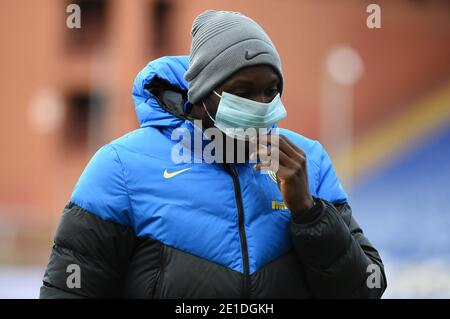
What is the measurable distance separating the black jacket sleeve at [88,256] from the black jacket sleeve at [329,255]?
1.20 feet

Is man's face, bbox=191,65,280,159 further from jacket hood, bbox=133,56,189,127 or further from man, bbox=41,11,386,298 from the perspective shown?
jacket hood, bbox=133,56,189,127

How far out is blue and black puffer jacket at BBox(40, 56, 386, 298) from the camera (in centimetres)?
168

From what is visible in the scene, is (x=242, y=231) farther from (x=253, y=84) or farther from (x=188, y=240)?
(x=253, y=84)

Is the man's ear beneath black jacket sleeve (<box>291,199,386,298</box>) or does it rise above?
above

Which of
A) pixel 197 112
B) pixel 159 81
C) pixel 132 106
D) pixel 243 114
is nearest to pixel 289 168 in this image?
pixel 243 114

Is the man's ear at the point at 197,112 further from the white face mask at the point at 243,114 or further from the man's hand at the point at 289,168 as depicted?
the man's hand at the point at 289,168

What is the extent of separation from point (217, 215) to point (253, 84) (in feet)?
0.97

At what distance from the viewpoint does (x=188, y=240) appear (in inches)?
66.5

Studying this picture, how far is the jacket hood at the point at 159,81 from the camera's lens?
184cm

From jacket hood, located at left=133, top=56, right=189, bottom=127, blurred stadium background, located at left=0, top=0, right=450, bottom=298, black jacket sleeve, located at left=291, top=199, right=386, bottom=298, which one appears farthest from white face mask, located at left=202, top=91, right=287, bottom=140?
blurred stadium background, located at left=0, top=0, right=450, bottom=298

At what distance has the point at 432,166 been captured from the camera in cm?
1794
